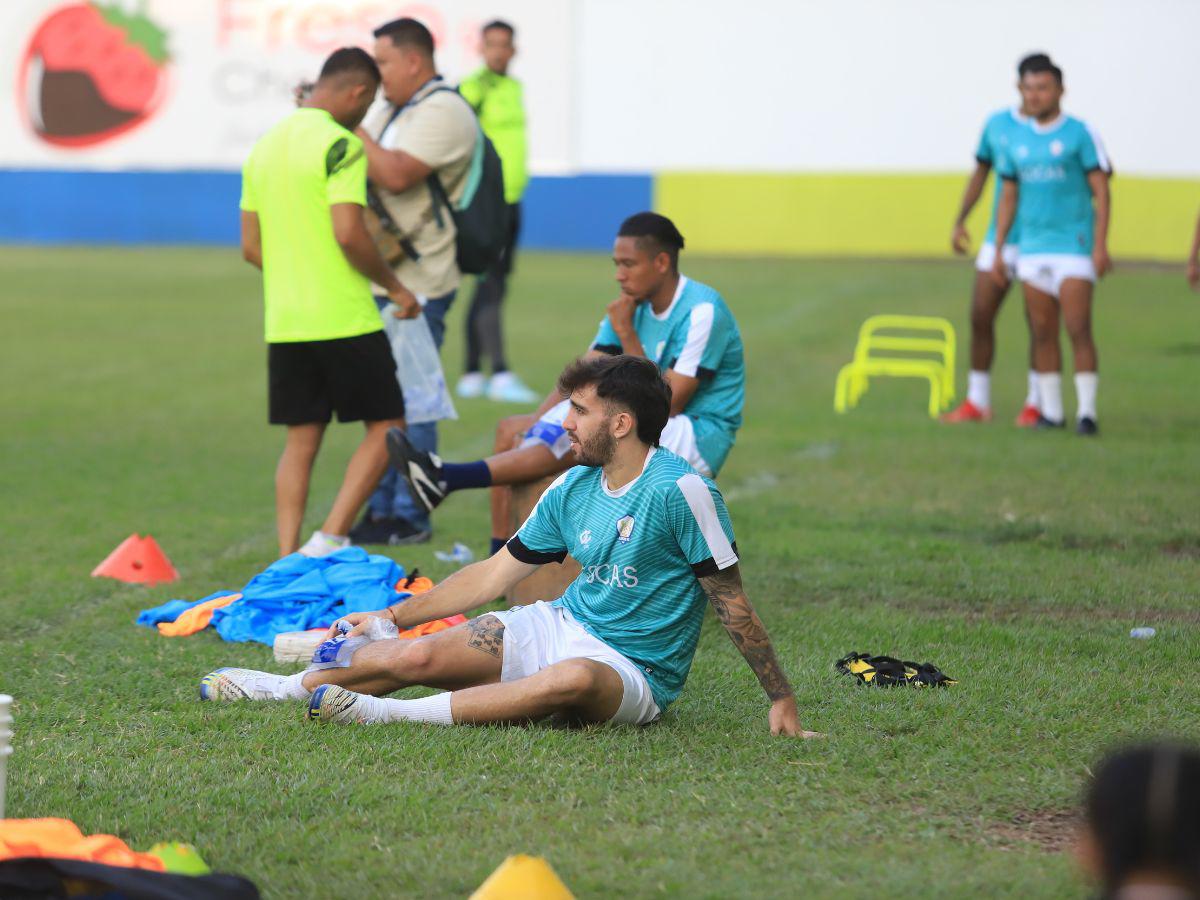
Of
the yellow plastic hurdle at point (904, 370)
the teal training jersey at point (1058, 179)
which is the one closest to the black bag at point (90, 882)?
the teal training jersey at point (1058, 179)

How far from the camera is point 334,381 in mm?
6996

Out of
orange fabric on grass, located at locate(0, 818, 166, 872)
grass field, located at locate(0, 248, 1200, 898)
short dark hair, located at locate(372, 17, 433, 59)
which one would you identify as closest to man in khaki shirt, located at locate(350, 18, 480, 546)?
short dark hair, located at locate(372, 17, 433, 59)

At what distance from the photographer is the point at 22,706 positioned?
16.4 ft

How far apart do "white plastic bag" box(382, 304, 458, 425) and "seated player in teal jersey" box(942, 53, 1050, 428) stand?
4.87 m

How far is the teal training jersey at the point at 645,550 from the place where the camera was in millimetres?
4598

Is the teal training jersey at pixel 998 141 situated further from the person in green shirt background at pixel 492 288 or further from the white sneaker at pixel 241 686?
the white sneaker at pixel 241 686

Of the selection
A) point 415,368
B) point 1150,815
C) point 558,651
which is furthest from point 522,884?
point 415,368

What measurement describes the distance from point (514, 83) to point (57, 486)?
614cm

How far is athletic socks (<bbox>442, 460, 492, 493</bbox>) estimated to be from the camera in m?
5.89

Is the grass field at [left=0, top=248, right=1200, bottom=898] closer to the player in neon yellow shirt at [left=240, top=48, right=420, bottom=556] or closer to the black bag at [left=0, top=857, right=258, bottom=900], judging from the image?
the black bag at [left=0, top=857, right=258, bottom=900]

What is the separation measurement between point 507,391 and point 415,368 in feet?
15.8

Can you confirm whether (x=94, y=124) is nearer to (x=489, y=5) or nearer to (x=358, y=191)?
(x=489, y=5)

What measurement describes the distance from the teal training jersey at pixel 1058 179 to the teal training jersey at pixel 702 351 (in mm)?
5109

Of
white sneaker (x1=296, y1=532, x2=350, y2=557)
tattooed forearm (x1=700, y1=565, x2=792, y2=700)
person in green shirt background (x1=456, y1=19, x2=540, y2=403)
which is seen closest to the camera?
tattooed forearm (x1=700, y1=565, x2=792, y2=700)
